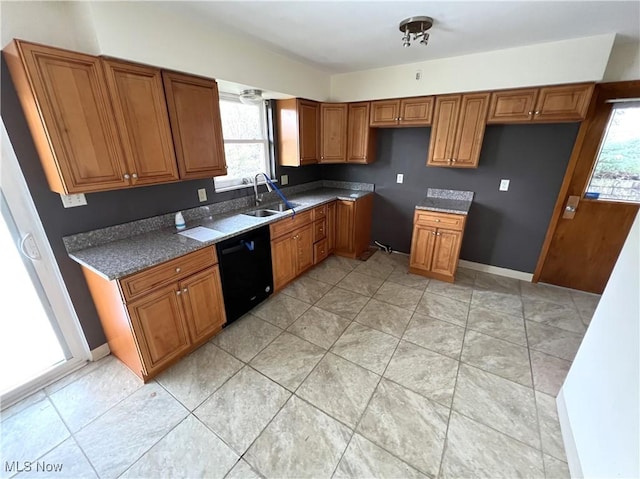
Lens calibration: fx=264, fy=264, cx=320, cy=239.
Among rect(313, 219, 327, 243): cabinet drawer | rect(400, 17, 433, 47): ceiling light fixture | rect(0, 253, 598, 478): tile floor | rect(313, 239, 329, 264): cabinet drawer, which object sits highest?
rect(400, 17, 433, 47): ceiling light fixture

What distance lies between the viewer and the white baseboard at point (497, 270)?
3.17 metres

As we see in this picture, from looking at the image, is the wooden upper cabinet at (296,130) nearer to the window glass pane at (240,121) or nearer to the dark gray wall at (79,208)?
the window glass pane at (240,121)

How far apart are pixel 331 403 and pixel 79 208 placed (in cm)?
214

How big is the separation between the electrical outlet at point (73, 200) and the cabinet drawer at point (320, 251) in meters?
2.21

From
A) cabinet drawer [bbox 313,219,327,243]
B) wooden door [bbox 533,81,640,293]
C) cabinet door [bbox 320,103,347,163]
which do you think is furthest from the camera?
cabinet door [bbox 320,103,347,163]

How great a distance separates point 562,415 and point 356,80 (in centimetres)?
355

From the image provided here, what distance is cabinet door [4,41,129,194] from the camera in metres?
1.36

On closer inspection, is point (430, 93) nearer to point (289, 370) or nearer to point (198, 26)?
point (198, 26)

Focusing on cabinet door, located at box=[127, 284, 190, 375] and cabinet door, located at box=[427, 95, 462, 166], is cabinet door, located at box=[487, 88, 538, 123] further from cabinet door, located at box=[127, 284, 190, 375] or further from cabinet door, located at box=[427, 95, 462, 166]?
cabinet door, located at box=[127, 284, 190, 375]

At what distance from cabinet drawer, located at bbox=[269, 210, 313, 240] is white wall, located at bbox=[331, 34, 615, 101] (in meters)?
1.61

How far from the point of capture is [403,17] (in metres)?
1.83

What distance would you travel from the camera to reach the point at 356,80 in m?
3.21

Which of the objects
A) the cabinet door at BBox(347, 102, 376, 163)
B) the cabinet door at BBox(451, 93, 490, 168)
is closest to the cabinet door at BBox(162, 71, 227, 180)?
the cabinet door at BBox(347, 102, 376, 163)

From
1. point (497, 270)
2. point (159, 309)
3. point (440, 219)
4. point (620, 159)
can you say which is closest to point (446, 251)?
point (440, 219)
